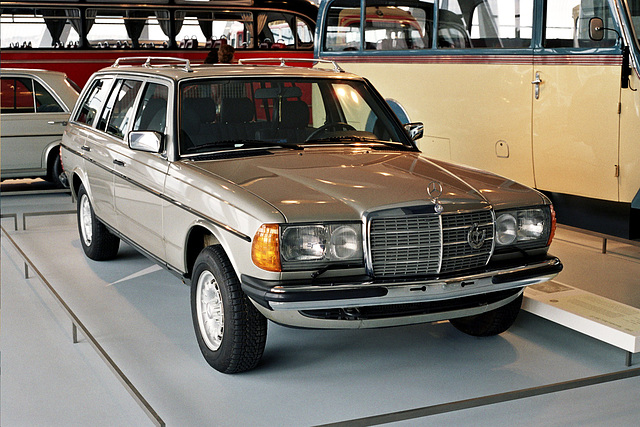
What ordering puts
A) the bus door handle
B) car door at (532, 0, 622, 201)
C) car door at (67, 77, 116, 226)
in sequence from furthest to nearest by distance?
the bus door handle, car door at (532, 0, 622, 201), car door at (67, 77, 116, 226)

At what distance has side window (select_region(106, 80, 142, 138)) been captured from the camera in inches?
224

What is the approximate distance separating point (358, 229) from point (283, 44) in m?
13.1

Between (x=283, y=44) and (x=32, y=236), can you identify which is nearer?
(x=32, y=236)

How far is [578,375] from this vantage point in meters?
4.38

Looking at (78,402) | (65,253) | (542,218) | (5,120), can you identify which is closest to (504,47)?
(542,218)

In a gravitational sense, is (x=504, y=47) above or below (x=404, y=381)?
above

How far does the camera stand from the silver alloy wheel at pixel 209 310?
14.3 ft

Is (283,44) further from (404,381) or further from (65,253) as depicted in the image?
(404,381)

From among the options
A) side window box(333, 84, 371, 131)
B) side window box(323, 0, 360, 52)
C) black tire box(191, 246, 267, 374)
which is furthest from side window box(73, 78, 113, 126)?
side window box(323, 0, 360, 52)

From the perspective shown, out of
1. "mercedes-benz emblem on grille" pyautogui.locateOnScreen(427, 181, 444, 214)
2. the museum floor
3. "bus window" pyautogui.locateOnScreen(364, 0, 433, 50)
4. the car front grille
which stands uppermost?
"bus window" pyautogui.locateOnScreen(364, 0, 433, 50)

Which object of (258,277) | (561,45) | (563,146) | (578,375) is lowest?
(578,375)

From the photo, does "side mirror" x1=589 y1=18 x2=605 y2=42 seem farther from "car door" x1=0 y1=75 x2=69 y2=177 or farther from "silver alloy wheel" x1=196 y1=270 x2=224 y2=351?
"car door" x1=0 y1=75 x2=69 y2=177

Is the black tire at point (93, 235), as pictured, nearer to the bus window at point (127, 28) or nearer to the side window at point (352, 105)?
the side window at point (352, 105)

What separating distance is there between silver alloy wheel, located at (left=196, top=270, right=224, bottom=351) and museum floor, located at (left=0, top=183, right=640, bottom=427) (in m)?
0.18
